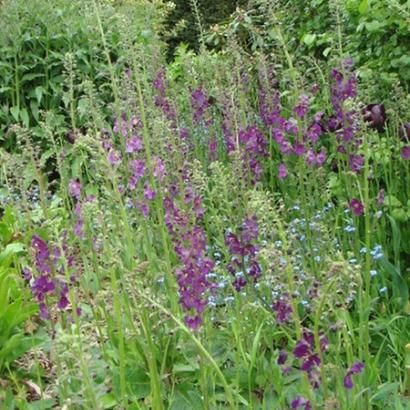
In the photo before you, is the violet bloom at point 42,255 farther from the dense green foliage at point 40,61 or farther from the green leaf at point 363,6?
the dense green foliage at point 40,61

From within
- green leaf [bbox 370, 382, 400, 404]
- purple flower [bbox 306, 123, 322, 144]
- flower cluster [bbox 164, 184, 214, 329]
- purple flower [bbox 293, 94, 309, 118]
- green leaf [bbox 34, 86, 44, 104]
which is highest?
green leaf [bbox 34, 86, 44, 104]

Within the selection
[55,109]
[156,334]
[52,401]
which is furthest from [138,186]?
[55,109]

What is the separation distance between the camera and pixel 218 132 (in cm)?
502

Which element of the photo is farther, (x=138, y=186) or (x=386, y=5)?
(x=386, y=5)

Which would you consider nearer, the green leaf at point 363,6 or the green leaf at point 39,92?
the green leaf at point 363,6

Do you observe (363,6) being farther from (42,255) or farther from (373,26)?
(42,255)

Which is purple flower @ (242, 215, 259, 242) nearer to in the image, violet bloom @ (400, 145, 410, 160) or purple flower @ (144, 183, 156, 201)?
purple flower @ (144, 183, 156, 201)

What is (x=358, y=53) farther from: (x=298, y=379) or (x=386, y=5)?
(x=298, y=379)

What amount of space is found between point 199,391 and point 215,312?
0.66m

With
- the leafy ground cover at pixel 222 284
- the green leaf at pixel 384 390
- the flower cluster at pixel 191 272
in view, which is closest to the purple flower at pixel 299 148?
the leafy ground cover at pixel 222 284

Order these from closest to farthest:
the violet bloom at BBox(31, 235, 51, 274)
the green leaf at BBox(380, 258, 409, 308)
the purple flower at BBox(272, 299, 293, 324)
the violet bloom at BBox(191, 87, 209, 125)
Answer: the purple flower at BBox(272, 299, 293, 324), the violet bloom at BBox(31, 235, 51, 274), the green leaf at BBox(380, 258, 409, 308), the violet bloom at BBox(191, 87, 209, 125)

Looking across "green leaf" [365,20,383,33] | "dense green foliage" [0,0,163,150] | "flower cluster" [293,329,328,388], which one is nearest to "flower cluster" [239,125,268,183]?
"green leaf" [365,20,383,33]

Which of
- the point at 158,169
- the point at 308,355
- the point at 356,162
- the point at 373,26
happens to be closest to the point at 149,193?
the point at 158,169

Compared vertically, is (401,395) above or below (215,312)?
below
